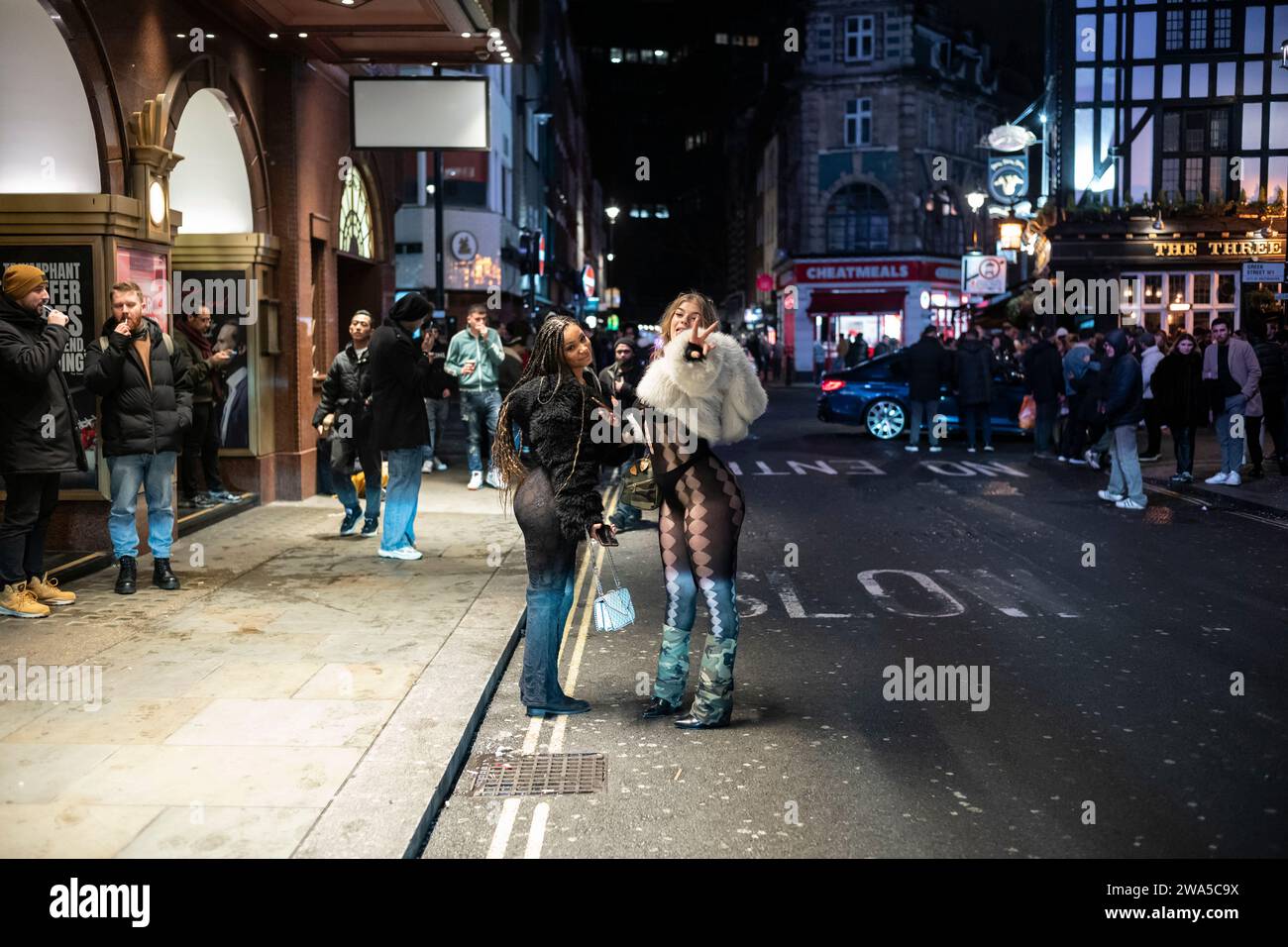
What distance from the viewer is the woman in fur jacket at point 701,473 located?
5875mm

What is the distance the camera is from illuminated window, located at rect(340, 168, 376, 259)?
1622cm

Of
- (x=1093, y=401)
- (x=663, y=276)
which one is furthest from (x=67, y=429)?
(x=663, y=276)

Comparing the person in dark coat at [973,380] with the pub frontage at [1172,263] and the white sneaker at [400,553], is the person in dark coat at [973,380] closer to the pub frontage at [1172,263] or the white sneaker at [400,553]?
the pub frontage at [1172,263]

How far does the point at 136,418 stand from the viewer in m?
8.52

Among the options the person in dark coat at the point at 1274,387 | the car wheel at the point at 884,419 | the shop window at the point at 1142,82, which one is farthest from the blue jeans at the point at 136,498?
the shop window at the point at 1142,82

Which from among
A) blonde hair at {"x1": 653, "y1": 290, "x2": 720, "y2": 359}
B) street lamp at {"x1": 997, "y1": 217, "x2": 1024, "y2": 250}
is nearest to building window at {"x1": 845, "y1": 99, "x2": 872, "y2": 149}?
street lamp at {"x1": 997, "y1": 217, "x2": 1024, "y2": 250}

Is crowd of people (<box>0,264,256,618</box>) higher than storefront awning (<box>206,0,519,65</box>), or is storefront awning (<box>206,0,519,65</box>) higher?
storefront awning (<box>206,0,519,65</box>)

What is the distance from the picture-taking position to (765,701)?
6.48 metres

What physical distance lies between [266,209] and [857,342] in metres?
28.6

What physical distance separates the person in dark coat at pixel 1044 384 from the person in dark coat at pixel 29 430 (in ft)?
49.1

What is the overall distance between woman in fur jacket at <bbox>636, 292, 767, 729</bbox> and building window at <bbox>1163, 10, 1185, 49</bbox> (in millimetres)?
31715

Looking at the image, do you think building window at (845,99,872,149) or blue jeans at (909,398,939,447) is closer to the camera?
blue jeans at (909,398,939,447)

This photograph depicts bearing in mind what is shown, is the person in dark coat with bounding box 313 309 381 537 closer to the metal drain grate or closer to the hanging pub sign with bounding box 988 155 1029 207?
the metal drain grate

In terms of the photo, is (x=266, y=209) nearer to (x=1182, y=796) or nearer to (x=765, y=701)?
(x=765, y=701)
